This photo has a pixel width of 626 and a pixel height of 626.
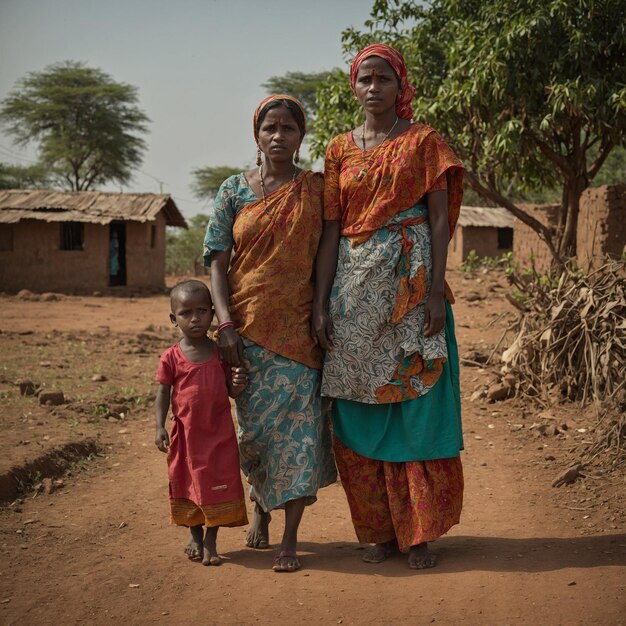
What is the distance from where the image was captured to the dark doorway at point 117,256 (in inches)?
746

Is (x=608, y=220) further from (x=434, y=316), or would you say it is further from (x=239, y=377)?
(x=239, y=377)

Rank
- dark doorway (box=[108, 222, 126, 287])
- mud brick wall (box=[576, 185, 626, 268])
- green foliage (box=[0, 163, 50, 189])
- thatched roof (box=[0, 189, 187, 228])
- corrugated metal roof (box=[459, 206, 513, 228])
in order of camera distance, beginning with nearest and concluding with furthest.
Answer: mud brick wall (box=[576, 185, 626, 268]), thatched roof (box=[0, 189, 187, 228]), dark doorway (box=[108, 222, 126, 287]), corrugated metal roof (box=[459, 206, 513, 228]), green foliage (box=[0, 163, 50, 189])

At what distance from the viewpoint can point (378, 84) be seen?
312cm

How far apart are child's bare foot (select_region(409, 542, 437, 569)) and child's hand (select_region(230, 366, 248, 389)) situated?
3.14 ft

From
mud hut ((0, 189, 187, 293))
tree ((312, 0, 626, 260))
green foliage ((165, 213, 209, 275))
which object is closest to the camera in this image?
tree ((312, 0, 626, 260))

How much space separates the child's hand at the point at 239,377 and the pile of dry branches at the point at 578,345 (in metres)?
2.40

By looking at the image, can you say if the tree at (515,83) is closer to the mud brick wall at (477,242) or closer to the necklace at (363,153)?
the necklace at (363,153)

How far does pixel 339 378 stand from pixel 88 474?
2.24 m

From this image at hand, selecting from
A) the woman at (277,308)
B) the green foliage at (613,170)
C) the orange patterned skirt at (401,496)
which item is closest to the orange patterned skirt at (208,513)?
the woman at (277,308)

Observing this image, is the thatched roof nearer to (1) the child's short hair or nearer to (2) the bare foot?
(1) the child's short hair

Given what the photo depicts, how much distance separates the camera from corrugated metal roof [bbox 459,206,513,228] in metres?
20.2

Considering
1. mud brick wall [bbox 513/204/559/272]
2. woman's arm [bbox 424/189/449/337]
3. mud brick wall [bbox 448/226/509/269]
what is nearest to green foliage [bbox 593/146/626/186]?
mud brick wall [bbox 448/226/509/269]

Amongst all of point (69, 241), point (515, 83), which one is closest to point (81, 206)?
point (69, 241)

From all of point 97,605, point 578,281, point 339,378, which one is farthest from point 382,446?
point 578,281
